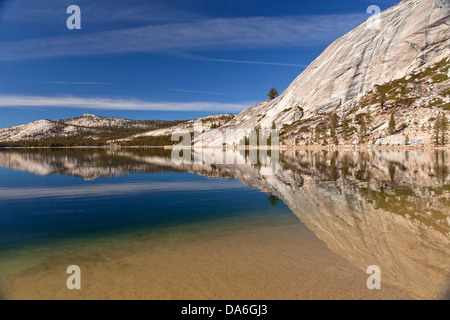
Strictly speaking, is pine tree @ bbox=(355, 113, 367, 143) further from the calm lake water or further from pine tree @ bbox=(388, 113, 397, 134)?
the calm lake water

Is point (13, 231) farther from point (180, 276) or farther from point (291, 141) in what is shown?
point (291, 141)

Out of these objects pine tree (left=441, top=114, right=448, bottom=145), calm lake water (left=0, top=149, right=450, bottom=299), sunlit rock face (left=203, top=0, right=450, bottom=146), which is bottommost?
calm lake water (left=0, top=149, right=450, bottom=299)

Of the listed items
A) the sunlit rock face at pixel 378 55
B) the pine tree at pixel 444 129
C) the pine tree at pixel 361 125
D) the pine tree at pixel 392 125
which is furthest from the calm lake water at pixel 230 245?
the sunlit rock face at pixel 378 55

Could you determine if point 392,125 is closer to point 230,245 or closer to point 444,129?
point 444,129

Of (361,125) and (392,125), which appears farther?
(361,125)

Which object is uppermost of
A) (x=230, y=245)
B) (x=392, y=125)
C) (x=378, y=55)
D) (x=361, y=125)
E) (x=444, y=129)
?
(x=378, y=55)

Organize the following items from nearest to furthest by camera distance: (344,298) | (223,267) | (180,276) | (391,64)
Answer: (344,298) < (180,276) < (223,267) < (391,64)

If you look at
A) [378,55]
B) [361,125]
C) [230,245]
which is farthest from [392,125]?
[230,245]

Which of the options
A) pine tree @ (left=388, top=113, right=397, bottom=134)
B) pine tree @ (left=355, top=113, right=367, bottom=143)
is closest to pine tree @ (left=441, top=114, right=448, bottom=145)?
pine tree @ (left=388, top=113, right=397, bottom=134)
